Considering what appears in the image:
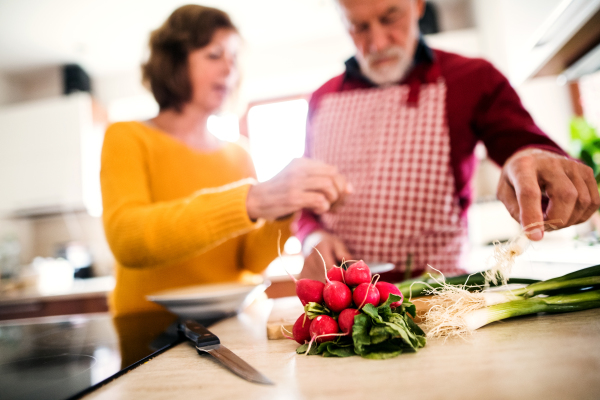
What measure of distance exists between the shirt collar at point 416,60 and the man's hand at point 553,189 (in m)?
0.62

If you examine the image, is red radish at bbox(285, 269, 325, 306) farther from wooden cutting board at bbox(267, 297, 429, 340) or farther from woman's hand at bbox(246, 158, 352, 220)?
woman's hand at bbox(246, 158, 352, 220)

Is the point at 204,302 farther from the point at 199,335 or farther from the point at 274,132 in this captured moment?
the point at 274,132

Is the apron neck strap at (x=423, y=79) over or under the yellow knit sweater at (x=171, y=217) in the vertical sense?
over

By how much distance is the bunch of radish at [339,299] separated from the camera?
447 millimetres

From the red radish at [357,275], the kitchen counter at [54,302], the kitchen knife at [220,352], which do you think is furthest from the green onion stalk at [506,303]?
the kitchen counter at [54,302]

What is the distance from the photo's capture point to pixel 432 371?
37cm

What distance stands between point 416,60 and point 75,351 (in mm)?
1113

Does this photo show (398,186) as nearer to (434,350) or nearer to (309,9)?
(434,350)

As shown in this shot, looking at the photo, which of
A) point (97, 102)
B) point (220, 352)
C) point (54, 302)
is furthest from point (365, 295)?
point (97, 102)

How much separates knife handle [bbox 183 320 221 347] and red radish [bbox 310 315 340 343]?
0.47ft

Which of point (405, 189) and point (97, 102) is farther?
point (97, 102)

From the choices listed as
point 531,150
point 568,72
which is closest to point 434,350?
point 531,150

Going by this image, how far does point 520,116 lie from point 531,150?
25 centimetres

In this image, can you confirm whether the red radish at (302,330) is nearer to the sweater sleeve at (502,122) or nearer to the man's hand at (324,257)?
the man's hand at (324,257)
